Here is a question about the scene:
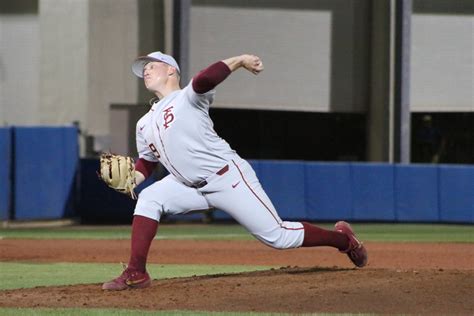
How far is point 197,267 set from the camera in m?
10.7

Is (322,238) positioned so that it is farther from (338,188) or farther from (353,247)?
(338,188)

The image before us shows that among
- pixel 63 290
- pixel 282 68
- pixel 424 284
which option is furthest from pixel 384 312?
pixel 282 68

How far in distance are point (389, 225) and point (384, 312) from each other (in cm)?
1276

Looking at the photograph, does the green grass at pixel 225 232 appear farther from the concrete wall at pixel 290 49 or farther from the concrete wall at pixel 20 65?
the concrete wall at pixel 290 49

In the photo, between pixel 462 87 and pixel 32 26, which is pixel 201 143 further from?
pixel 462 87

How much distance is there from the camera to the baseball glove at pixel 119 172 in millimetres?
7590

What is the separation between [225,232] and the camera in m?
17.6

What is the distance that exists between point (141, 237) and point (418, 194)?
1241cm

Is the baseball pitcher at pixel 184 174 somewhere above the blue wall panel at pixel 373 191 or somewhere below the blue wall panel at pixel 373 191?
above

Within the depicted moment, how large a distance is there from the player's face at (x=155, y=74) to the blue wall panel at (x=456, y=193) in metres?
12.3

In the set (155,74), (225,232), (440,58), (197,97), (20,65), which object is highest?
(440,58)

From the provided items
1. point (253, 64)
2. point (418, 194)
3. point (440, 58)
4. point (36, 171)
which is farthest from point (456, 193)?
point (253, 64)

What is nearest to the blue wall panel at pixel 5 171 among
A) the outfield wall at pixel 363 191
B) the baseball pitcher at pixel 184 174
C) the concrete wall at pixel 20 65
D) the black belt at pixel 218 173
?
the concrete wall at pixel 20 65

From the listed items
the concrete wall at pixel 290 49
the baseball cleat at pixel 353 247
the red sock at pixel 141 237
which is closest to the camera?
the red sock at pixel 141 237
